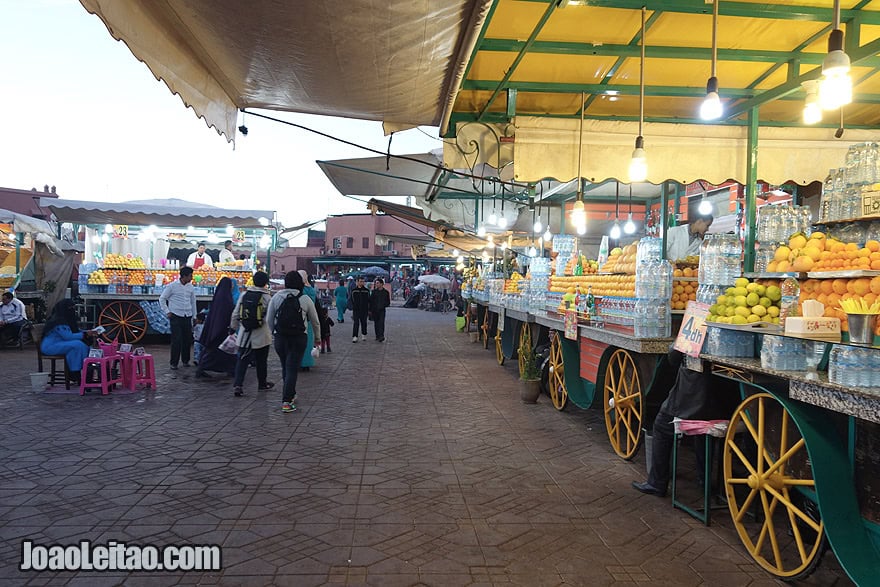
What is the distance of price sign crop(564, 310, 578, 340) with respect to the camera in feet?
22.9

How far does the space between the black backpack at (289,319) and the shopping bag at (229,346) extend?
2425 millimetres

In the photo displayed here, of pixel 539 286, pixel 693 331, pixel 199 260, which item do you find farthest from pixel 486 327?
pixel 693 331

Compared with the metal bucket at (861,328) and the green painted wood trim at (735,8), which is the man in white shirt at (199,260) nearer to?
the green painted wood trim at (735,8)

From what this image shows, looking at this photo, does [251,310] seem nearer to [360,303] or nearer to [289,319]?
[289,319]

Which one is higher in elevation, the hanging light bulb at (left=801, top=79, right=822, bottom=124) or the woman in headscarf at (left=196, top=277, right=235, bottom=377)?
the hanging light bulb at (left=801, top=79, right=822, bottom=124)

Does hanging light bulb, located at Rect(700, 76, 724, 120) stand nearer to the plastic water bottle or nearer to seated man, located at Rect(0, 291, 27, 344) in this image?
the plastic water bottle

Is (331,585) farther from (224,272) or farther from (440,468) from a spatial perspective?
(224,272)

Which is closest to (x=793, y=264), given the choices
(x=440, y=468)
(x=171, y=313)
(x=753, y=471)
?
(x=753, y=471)

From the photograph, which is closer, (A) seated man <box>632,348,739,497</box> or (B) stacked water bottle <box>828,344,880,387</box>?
(B) stacked water bottle <box>828,344,880,387</box>

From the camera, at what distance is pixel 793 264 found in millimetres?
4117

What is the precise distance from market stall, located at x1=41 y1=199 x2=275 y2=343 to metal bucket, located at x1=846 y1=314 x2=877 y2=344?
11.1 m

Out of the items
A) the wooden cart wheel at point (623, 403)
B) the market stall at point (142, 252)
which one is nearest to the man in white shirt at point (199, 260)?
the market stall at point (142, 252)

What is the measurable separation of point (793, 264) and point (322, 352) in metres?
11.0


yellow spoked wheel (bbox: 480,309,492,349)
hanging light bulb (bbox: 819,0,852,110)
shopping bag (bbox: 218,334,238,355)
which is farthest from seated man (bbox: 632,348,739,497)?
yellow spoked wheel (bbox: 480,309,492,349)
